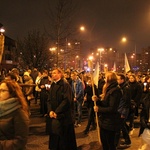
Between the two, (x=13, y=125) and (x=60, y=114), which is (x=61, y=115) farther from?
(x=13, y=125)

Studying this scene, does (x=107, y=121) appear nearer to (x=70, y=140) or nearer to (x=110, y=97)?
(x=110, y=97)

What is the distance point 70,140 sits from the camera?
22.2 ft

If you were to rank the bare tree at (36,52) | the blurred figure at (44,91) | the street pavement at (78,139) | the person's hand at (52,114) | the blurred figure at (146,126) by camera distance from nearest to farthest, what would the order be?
the blurred figure at (146,126) → the person's hand at (52,114) → the street pavement at (78,139) → the blurred figure at (44,91) → the bare tree at (36,52)

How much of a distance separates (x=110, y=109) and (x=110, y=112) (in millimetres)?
75

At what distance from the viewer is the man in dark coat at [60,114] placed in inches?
254

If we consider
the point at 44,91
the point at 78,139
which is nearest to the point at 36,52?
the point at 44,91

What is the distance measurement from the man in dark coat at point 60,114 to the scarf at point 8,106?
289cm

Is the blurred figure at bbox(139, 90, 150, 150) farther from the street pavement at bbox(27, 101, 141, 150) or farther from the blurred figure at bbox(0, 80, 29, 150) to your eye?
the street pavement at bbox(27, 101, 141, 150)

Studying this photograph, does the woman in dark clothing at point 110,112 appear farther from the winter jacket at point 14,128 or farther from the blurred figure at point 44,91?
the blurred figure at point 44,91

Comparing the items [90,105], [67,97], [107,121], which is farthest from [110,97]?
[90,105]

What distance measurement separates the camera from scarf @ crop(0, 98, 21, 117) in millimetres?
3535

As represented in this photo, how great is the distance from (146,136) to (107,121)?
3.89ft

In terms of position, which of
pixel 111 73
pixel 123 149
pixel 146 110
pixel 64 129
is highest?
pixel 111 73

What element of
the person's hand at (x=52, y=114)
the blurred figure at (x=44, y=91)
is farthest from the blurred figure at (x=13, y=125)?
the blurred figure at (x=44, y=91)
